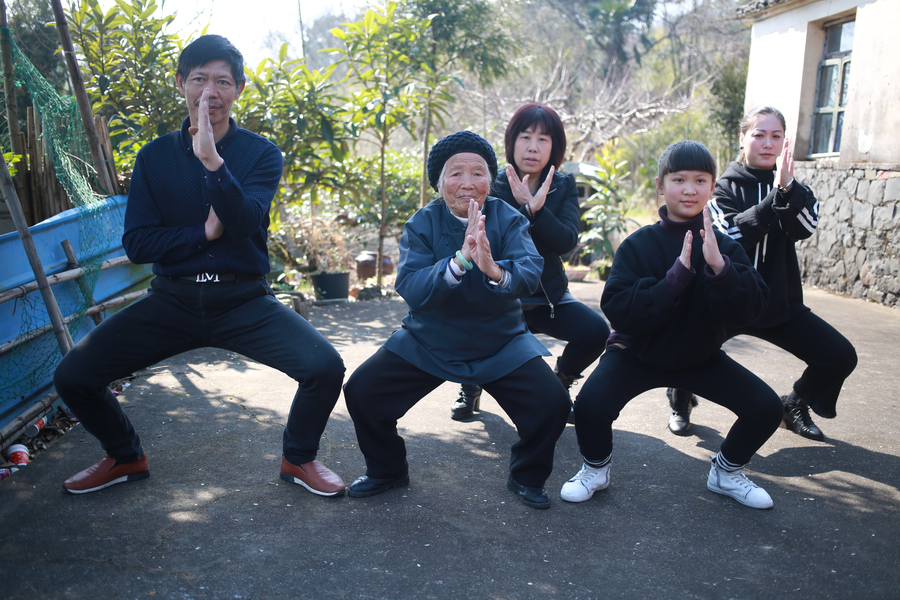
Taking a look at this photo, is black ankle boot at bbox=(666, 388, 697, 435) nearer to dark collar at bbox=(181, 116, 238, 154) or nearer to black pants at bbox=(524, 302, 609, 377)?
black pants at bbox=(524, 302, 609, 377)

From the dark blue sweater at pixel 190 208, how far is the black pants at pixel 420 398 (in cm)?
76

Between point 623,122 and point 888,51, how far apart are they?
977cm

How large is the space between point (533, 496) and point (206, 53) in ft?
7.89

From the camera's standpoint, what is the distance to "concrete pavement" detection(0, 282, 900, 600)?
7.73 ft

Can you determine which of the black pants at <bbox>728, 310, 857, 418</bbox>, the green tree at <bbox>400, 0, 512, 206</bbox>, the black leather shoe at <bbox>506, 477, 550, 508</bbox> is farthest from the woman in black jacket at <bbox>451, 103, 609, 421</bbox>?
the green tree at <bbox>400, 0, 512, 206</bbox>

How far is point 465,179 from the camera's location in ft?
9.66

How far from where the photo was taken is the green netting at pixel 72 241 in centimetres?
376

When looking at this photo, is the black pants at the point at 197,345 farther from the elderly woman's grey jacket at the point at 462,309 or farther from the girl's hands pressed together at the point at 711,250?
the girl's hands pressed together at the point at 711,250

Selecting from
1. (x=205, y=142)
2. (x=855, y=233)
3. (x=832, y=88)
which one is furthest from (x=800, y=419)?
(x=832, y=88)

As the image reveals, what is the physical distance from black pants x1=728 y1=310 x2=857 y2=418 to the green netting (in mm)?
3839

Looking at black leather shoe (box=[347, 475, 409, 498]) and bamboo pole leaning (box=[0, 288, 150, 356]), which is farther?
bamboo pole leaning (box=[0, 288, 150, 356])

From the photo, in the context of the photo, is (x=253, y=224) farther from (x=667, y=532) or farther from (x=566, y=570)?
(x=667, y=532)

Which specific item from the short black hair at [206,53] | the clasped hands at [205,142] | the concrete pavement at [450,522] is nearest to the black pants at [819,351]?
the concrete pavement at [450,522]

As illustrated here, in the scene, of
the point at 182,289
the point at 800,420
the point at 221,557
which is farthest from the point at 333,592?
the point at 800,420
